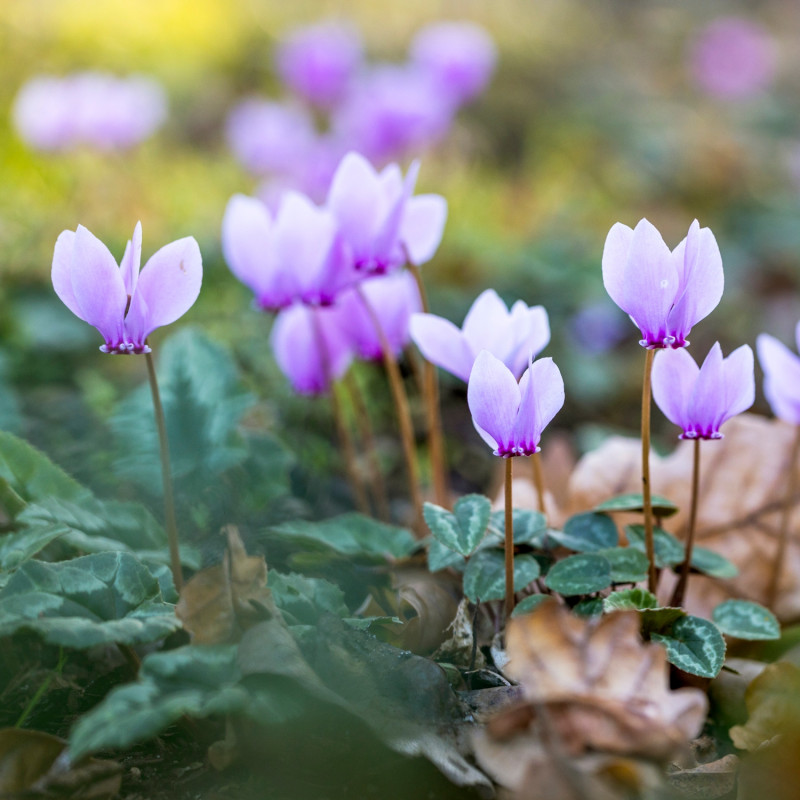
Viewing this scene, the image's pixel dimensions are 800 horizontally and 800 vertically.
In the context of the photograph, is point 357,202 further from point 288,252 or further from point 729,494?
point 729,494

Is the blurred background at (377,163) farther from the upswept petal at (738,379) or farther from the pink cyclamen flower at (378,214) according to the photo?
the upswept petal at (738,379)

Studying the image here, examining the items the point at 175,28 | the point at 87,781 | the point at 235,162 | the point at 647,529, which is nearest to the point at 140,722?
the point at 87,781

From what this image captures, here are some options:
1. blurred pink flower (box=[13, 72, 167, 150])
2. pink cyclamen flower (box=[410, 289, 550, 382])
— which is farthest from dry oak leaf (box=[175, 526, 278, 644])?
blurred pink flower (box=[13, 72, 167, 150])

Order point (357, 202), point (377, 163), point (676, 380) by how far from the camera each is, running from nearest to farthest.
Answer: point (676, 380), point (357, 202), point (377, 163)

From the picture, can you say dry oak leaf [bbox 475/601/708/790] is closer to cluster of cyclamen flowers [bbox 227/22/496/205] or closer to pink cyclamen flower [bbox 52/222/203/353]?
pink cyclamen flower [bbox 52/222/203/353]

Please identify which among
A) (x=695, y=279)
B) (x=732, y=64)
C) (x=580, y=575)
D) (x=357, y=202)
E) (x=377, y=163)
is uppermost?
(x=732, y=64)

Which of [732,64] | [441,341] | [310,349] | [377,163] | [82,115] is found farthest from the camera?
[732,64]

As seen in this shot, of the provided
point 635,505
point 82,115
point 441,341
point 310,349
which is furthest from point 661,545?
point 82,115
